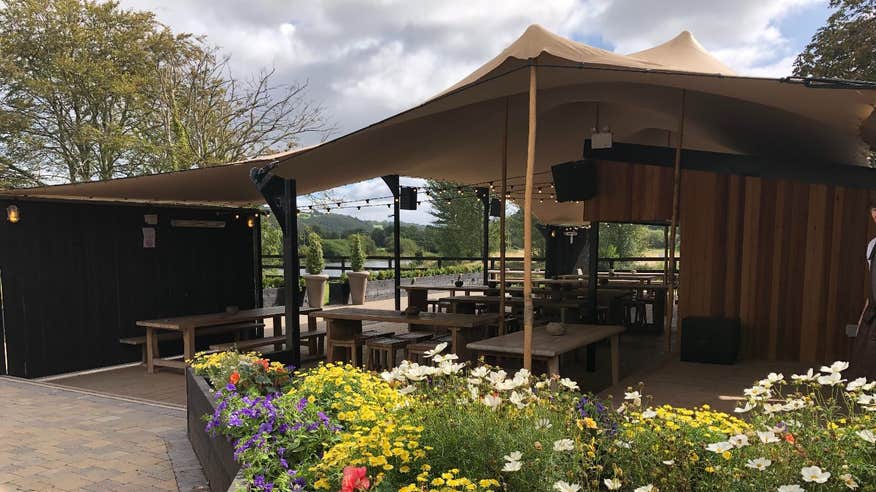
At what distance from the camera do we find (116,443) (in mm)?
3641

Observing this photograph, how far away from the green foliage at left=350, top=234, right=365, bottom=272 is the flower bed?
38.8 feet

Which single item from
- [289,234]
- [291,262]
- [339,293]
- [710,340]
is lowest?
[339,293]

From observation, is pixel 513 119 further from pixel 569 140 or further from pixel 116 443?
pixel 116 443

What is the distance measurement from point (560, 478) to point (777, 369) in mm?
4325

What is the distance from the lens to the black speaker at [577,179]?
6.28 metres

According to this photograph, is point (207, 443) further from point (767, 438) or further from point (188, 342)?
point (188, 342)

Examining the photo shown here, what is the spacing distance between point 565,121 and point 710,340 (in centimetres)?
297

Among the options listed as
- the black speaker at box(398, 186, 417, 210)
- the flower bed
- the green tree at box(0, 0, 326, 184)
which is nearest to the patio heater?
the flower bed

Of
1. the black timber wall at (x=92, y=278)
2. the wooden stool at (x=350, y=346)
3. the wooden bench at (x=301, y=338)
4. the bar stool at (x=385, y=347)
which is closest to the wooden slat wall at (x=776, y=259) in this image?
the bar stool at (x=385, y=347)

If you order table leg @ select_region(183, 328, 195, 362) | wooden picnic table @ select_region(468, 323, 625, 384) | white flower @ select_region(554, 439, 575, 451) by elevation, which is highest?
white flower @ select_region(554, 439, 575, 451)

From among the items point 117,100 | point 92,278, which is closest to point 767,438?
point 92,278

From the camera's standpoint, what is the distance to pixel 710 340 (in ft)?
16.9

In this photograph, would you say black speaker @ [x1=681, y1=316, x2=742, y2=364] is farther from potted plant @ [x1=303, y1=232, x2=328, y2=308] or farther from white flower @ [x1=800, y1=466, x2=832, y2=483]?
potted plant @ [x1=303, y1=232, x2=328, y2=308]

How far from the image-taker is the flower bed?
1.43 meters
